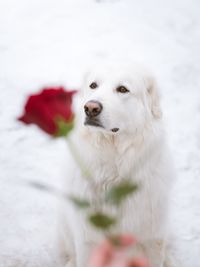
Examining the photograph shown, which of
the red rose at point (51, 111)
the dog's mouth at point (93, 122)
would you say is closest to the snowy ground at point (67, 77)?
the dog's mouth at point (93, 122)

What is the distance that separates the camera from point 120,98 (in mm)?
1996

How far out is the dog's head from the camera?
1.86 m

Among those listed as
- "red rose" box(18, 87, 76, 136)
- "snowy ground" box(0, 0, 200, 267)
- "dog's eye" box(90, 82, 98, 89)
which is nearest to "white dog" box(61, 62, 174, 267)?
"dog's eye" box(90, 82, 98, 89)

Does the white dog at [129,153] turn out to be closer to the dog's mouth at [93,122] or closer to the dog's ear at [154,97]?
the dog's ear at [154,97]

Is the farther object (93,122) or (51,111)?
(93,122)

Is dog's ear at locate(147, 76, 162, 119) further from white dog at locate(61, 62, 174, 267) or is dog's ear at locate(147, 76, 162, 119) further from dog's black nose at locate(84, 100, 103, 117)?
dog's black nose at locate(84, 100, 103, 117)

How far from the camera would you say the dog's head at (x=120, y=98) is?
186 cm

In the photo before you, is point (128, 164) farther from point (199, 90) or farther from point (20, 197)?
point (199, 90)

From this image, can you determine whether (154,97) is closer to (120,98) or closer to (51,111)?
(120,98)

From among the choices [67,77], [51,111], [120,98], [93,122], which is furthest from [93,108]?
[67,77]

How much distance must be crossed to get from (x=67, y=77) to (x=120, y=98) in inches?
100

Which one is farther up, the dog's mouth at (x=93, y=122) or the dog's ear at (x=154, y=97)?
the dog's ear at (x=154, y=97)

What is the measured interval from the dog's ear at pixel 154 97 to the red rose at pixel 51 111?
1.48 meters

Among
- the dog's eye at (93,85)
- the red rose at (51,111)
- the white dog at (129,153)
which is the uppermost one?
the red rose at (51,111)
